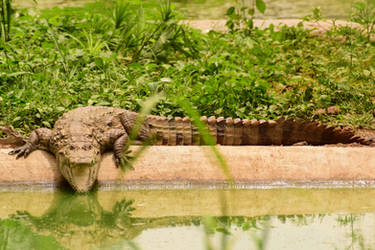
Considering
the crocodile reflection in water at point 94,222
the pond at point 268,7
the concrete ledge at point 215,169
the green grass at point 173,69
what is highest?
the pond at point 268,7

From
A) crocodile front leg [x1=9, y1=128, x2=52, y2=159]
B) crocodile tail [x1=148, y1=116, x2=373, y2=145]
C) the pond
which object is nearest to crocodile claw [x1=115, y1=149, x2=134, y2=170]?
crocodile front leg [x1=9, y1=128, x2=52, y2=159]

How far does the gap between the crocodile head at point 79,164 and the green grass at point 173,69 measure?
1.04 m

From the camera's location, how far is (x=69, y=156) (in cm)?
497

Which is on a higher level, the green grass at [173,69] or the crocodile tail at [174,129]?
the green grass at [173,69]

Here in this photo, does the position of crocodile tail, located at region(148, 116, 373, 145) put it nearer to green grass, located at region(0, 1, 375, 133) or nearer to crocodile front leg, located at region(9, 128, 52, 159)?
green grass, located at region(0, 1, 375, 133)

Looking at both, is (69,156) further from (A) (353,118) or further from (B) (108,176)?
(A) (353,118)

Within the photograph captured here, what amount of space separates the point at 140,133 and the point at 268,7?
7.56 metres

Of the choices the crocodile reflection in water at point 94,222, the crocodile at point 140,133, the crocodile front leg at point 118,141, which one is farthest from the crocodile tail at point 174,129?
the crocodile reflection in water at point 94,222

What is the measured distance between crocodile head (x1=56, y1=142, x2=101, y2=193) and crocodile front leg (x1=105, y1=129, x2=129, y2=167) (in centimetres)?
18

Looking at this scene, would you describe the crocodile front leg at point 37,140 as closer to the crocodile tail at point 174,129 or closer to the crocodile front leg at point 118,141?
the crocodile front leg at point 118,141

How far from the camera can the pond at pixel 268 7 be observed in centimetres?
1172

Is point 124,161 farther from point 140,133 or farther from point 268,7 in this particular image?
point 268,7

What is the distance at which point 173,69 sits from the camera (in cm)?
726

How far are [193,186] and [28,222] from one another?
128 cm
